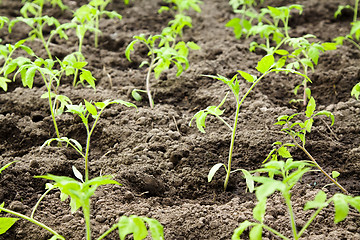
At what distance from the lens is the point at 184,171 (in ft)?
7.32

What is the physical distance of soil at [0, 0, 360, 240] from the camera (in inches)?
75.2

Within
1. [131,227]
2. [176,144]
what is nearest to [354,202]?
[131,227]

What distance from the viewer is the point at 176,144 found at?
7.84 feet

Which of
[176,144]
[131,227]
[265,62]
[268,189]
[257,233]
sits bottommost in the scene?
[176,144]

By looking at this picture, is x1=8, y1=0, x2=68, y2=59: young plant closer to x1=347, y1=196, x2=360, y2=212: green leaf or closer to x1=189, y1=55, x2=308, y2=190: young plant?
x1=189, y1=55, x2=308, y2=190: young plant

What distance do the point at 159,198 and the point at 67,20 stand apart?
259 centimetres

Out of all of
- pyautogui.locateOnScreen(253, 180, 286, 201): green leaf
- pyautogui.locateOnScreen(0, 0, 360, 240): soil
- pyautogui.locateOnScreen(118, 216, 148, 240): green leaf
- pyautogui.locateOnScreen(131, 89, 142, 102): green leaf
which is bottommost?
pyautogui.locateOnScreen(0, 0, 360, 240): soil

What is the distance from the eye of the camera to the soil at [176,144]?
6.27 feet

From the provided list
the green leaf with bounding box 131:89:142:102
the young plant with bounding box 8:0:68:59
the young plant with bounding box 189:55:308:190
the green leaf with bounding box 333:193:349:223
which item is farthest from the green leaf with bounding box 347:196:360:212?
the young plant with bounding box 8:0:68:59

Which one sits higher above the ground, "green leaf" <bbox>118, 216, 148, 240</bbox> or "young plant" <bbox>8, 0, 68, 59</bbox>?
"young plant" <bbox>8, 0, 68, 59</bbox>

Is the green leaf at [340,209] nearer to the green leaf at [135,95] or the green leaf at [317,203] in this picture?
the green leaf at [317,203]

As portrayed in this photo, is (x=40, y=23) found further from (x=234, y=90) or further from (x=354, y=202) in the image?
(x=354, y=202)

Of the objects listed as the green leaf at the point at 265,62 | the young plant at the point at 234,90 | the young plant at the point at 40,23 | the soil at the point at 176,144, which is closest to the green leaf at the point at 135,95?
the soil at the point at 176,144

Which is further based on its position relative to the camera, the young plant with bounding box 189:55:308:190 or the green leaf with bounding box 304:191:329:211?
the young plant with bounding box 189:55:308:190
